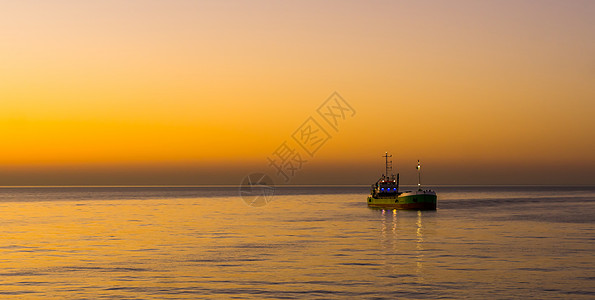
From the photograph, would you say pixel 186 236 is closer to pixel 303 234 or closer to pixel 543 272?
pixel 303 234

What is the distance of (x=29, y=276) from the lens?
133ft

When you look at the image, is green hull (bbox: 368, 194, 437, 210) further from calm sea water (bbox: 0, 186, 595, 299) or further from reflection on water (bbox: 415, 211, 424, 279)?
calm sea water (bbox: 0, 186, 595, 299)

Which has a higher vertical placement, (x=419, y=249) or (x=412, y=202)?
(x=412, y=202)

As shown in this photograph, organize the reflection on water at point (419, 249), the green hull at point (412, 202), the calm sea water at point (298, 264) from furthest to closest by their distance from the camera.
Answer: the green hull at point (412, 202), the reflection on water at point (419, 249), the calm sea water at point (298, 264)

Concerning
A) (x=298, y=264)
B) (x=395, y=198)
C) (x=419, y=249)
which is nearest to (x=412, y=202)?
(x=395, y=198)

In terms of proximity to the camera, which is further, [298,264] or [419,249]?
[419,249]

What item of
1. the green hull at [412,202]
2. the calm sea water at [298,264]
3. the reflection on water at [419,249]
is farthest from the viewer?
the green hull at [412,202]

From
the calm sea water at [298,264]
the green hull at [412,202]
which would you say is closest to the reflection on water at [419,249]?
the calm sea water at [298,264]

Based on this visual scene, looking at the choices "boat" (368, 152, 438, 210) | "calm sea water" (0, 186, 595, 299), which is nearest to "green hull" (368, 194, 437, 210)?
"boat" (368, 152, 438, 210)

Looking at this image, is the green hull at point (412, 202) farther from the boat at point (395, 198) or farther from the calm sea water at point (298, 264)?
the calm sea water at point (298, 264)

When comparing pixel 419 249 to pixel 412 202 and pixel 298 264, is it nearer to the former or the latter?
pixel 298 264

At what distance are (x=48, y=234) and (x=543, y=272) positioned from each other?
180 ft

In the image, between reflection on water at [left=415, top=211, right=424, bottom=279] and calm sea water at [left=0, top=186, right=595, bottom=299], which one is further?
reflection on water at [left=415, top=211, right=424, bottom=279]

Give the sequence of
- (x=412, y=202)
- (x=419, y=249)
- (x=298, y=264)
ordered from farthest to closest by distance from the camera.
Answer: (x=412, y=202) → (x=419, y=249) → (x=298, y=264)
